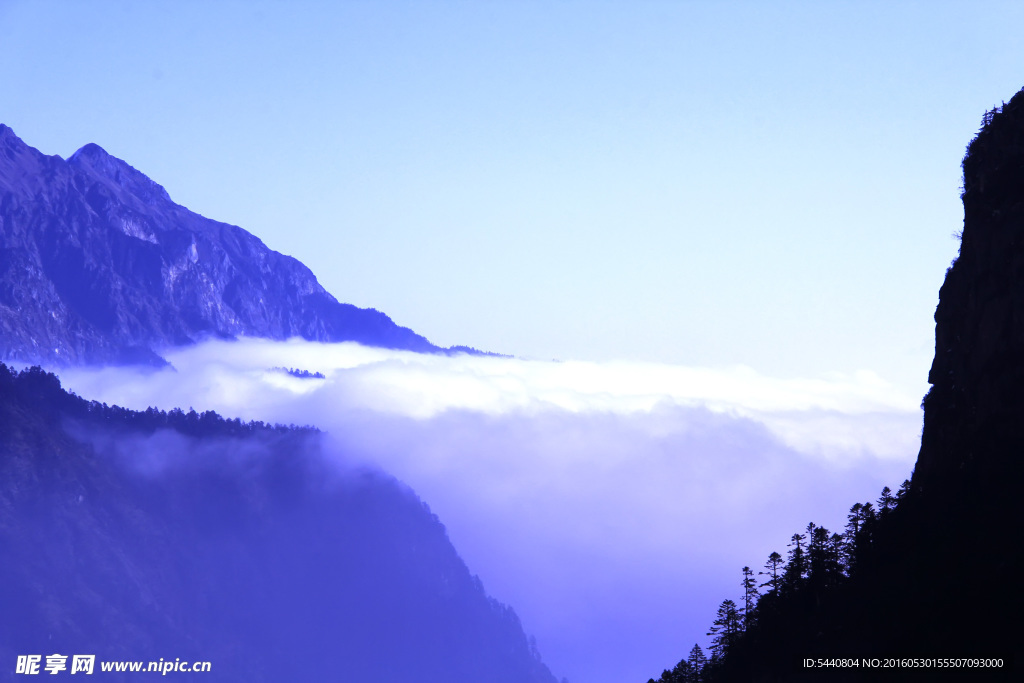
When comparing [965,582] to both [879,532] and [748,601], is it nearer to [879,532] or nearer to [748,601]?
[879,532]

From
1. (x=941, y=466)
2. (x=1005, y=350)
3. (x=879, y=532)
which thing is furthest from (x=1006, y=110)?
(x=879, y=532)

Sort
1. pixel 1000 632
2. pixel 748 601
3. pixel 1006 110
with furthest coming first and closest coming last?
pixel 748 601
pixel 1006 110
pixel 1000 632

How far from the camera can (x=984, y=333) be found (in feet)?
385

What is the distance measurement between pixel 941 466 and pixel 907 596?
77.8ft

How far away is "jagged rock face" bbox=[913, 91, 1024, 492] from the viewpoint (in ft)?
360

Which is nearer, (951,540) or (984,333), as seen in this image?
→ (951,540)

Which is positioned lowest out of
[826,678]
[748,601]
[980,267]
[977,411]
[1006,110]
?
[826,678]

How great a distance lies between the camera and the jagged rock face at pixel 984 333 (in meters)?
110

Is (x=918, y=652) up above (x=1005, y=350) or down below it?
below

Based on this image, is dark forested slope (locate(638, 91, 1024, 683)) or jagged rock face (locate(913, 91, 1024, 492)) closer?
dark forested slope (locate(638, 91, 1024, 683))

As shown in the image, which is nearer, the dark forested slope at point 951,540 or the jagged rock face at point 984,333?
the dark forested slope at point 951,540

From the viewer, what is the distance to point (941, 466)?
118625 millimetres

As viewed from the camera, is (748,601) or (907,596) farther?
(748,601)

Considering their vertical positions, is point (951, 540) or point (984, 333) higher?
point (984, 333)
